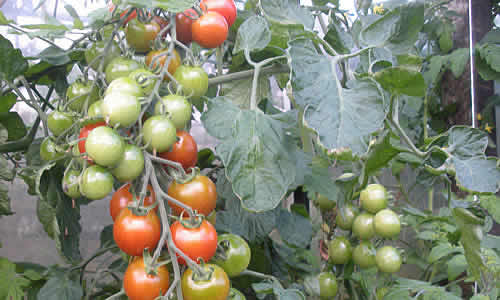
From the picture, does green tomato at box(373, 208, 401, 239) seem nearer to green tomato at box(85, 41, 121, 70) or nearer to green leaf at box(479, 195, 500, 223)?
green leaf at box(479, 195, 500, 223)

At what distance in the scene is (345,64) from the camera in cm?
51

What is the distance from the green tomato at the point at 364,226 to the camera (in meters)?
0.84

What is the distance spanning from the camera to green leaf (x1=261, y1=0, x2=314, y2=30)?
0.47 metres

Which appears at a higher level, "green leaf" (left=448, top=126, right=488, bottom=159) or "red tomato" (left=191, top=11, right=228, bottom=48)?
"red tomato" (left=191, top=11, right=228, bottom=48)

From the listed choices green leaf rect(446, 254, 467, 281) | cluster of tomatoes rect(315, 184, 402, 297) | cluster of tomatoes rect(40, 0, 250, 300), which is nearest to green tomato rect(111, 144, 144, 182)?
cluster of tomatoes rect(40, 0, 250, 300)

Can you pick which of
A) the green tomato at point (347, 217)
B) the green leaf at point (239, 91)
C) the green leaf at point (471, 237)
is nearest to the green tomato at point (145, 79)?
the green leaf at point (239, 91)

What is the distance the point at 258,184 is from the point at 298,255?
576mm

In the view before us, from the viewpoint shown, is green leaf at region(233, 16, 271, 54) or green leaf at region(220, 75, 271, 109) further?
green leaf at region(220, 75, 271, 109)

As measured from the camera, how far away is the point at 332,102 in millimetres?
402

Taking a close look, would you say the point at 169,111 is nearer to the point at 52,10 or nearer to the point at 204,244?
the point at 204,244

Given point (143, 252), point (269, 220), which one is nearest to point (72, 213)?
point (143, 252)

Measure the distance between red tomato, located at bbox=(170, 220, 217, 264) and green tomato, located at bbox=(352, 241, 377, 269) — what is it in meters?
0.57

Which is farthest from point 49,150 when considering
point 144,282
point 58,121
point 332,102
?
point 332,102

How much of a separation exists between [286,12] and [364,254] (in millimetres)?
581
